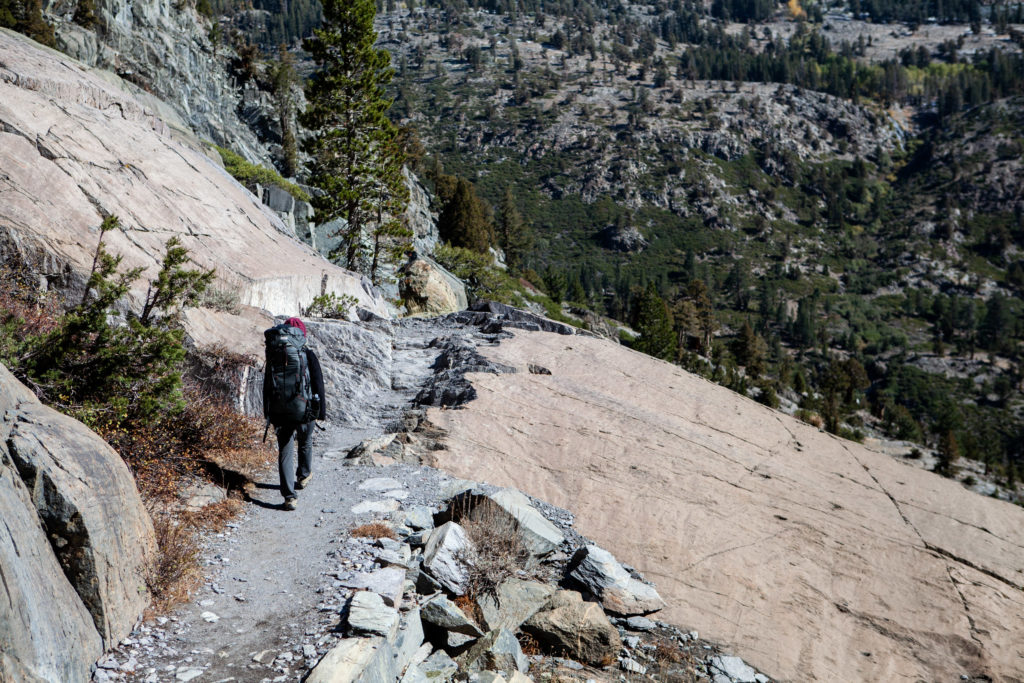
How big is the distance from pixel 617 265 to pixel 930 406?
88420mm

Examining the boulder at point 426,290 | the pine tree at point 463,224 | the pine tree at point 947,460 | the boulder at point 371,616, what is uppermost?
the boulder at point 371,616

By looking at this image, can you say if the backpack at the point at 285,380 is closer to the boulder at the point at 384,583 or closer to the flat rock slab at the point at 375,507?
the flat rock slab at the point at 375,507

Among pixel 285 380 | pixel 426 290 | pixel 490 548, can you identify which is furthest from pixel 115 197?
pixel 426 290

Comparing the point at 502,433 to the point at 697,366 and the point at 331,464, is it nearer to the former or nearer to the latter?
the point at 331,464

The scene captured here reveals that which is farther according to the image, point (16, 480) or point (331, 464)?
point (331, 464)

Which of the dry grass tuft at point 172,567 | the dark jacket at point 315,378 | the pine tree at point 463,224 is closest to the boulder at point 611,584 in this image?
the dark jacket at point 315,378

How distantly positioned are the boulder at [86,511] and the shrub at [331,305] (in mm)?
10670

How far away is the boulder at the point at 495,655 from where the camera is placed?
6.42m

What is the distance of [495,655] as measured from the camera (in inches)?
257

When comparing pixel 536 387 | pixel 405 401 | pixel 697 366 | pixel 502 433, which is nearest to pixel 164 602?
pixel 502 433

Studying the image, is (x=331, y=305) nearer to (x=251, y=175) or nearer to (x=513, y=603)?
(x=513, y=603)

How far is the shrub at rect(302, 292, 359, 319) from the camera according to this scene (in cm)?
1639

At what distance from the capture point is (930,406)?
14675cm

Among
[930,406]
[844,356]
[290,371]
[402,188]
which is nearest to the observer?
[290,371]
